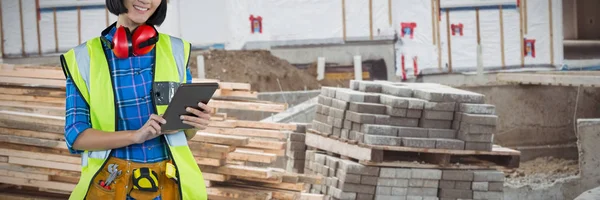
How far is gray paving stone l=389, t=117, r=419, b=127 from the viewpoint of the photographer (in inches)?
393

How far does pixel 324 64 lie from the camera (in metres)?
18.4

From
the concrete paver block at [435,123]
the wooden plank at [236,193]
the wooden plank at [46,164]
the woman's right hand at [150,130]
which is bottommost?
the wooden plank at [236,193]

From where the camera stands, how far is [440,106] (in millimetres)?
9945

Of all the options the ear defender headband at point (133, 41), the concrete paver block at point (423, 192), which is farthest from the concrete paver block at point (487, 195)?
the ear defender headband at point (133, 41)

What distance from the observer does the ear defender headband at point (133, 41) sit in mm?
3881

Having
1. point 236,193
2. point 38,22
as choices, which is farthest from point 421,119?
point 38,22

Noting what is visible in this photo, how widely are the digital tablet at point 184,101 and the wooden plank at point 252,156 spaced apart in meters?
4.51

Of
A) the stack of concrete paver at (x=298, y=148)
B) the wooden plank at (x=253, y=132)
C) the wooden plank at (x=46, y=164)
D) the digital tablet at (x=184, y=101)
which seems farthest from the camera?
the stack of concrete paver at (x=298, y=148)

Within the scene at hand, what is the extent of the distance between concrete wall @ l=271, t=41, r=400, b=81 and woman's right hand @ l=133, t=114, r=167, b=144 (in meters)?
14.6

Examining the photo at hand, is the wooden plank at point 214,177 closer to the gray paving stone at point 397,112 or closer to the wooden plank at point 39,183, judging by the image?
the wooden plank at point 39,183

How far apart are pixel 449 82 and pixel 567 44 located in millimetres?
5026

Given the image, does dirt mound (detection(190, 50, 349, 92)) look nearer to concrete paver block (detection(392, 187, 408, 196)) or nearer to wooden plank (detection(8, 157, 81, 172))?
concrete paver block (detection(392, 187, 408, 196))

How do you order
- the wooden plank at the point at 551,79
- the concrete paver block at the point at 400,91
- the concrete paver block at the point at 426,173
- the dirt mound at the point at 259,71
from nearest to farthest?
the concrete paver block at the point at 426,173
the concrete paver block at the point at 400,91
the wooden plank at the point at 551,79
the dirt mound at the point at 259,71

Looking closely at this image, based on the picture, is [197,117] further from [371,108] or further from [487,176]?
[487,176]
